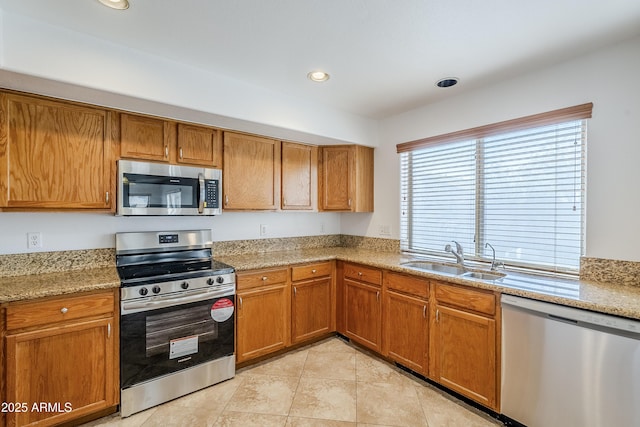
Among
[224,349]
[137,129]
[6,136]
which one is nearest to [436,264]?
[224,349]

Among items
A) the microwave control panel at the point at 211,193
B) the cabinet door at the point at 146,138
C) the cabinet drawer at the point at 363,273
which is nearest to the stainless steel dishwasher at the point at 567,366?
the cabinet drawer at the point at 363,273

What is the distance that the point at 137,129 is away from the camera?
233 centimetres

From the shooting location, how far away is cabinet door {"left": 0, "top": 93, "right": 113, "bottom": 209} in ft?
6.24

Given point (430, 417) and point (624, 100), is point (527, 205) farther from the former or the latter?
point (430, 417)

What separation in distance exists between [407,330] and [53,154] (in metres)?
2.93

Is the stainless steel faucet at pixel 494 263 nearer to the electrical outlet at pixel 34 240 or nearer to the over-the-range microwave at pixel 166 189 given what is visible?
the over-the-range microwave at pixel 166 189

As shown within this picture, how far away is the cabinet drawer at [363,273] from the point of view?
9.20 ft

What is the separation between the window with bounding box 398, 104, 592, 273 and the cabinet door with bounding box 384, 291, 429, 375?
2.39 ft

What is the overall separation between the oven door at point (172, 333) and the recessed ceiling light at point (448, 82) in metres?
2.48

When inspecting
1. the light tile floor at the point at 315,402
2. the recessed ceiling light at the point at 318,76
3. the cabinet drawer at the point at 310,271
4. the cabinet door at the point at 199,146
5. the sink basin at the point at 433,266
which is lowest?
the light tile floor at the point at 315,402

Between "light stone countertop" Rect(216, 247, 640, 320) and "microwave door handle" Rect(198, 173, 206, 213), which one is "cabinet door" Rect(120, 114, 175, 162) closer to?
"microwave door handle" Rect(198, 173, 206, 213)

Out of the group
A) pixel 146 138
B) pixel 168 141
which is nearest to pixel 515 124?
pixel 168 141

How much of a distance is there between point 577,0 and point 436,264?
2066 millimetres

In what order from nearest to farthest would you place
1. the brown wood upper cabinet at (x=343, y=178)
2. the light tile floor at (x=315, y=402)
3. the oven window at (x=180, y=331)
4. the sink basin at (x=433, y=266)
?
the light tile floor at (x=315, y=402), the oven window at (x=180, y=331), the sink basin at (x=433, y=266), the brown wood upper cabinet at (x=343, y=178)
